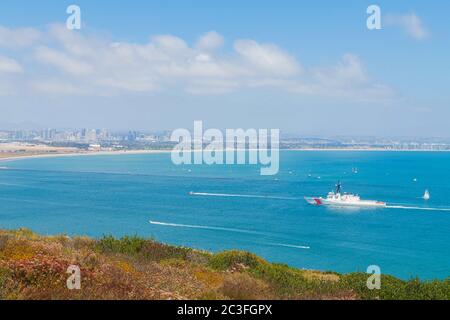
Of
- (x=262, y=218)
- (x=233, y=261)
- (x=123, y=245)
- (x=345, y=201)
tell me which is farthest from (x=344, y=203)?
(x=123, y=245)

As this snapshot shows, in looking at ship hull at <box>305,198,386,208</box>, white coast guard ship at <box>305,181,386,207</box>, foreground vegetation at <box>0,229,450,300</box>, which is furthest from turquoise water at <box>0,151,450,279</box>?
foreground vegetation at <box>0,229,450,300</box>

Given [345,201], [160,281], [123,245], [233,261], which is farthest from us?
[345,201]

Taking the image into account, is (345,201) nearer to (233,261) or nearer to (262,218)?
(262,218)

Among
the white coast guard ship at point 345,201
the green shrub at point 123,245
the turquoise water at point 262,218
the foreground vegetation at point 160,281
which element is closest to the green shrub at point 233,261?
the foreground vegetation at point 160,281

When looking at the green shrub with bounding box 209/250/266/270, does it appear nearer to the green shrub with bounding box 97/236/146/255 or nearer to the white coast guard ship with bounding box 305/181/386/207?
the green shrub with bounding box 97/236/146/255

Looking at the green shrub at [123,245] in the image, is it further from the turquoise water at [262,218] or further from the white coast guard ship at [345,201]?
the white coast guard ship at [345,201]

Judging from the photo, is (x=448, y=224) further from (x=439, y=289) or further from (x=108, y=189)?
(x=108, y=189)
